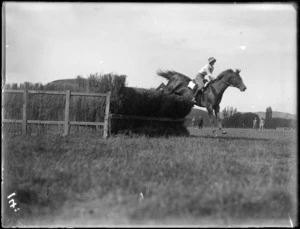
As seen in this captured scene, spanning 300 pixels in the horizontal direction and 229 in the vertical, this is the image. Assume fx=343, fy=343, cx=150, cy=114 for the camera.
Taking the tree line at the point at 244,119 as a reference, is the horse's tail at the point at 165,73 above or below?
above

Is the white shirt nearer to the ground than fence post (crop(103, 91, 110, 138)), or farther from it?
farther from it

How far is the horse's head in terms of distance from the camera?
12078mm

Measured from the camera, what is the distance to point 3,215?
325 cm

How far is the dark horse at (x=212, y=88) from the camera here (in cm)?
1223

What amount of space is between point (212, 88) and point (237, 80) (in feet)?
3.33

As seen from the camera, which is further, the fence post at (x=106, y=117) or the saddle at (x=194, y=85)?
the saddle at (x=194, y=85)

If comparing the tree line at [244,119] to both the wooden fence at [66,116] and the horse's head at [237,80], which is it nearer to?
the horse's head at [237,80]

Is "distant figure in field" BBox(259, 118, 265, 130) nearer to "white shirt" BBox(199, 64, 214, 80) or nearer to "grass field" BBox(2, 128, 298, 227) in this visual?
"white shirt" BBox(199, 64, 214, 80)

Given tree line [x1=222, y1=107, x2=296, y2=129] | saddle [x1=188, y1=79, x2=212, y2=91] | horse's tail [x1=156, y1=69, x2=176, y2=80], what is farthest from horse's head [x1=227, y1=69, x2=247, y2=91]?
tree line [x1=222, y1=107, x2=296, y2=129]

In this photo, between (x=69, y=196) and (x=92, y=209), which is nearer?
(x=92, y=209)

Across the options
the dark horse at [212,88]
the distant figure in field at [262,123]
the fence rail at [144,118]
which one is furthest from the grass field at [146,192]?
the distant figure in field at [262,123]

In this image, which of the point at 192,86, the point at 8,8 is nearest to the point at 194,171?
the point at 8,8

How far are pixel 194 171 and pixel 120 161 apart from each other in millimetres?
1262

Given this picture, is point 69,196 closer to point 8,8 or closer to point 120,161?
point 120,161
